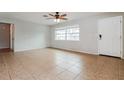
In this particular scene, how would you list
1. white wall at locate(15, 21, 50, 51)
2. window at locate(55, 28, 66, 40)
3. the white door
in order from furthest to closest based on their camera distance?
1. window at locate(55, 28, 66, 40)
2. white wall at locate(15, 21, 50, 51)
3. the white door

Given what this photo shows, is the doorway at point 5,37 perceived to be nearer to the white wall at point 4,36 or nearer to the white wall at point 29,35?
the white wall at point 4,36

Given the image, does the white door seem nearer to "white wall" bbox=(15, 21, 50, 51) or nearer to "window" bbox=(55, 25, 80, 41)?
"window" bbox=(55, 25, 80, 41)

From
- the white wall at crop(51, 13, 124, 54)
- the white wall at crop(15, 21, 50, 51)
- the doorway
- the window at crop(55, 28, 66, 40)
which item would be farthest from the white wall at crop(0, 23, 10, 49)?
the white wall at crop(51, 13, 124, 54)

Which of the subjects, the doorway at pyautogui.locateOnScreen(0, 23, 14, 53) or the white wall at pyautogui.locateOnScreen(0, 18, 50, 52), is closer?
the white wall at pyautogui.locateOnScreen(0, 18, 50, 52)

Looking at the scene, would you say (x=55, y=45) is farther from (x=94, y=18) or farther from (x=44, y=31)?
(x=94, y=18)

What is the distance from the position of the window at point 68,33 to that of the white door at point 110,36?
171cm

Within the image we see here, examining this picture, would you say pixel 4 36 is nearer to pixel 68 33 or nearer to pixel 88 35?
pixel 68 33

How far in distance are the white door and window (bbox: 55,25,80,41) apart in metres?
1.71

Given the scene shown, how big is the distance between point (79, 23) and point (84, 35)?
2.74 feet

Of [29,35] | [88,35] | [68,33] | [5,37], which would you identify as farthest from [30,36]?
[88,35]

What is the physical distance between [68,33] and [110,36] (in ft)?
10.1

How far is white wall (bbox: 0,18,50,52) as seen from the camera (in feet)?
20.7

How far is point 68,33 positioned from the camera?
7086 mm
